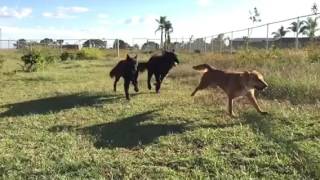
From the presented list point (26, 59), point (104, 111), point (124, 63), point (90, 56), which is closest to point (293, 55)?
point (124, 63)

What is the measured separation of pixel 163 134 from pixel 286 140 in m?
1.81

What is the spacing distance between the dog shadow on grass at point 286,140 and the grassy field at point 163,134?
0.5 inches

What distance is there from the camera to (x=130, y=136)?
27.1ft

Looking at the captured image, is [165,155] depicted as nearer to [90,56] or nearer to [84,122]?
[84,122]

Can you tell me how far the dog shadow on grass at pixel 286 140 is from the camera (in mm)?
6175

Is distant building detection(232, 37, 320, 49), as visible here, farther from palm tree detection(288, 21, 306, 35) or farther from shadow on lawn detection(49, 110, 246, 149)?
shadow on lawn detection(49, 110, 246, 149)

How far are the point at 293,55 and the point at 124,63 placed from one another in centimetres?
566

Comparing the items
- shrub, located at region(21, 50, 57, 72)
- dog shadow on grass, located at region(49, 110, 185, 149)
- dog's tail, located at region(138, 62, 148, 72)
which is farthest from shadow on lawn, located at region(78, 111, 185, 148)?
shrub, located at region(21, 50, 57, 72)

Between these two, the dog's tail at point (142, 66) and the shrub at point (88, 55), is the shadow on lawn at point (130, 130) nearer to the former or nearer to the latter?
the dog's tail at point (142, 66)

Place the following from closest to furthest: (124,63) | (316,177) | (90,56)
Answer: (316,177), (124,63), (90,56)

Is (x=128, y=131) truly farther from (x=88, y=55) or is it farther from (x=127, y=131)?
(x=88, y=55)

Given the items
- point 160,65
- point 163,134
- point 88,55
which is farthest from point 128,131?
point 88,55

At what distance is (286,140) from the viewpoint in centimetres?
748

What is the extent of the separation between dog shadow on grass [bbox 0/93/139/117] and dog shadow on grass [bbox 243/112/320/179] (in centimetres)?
373
